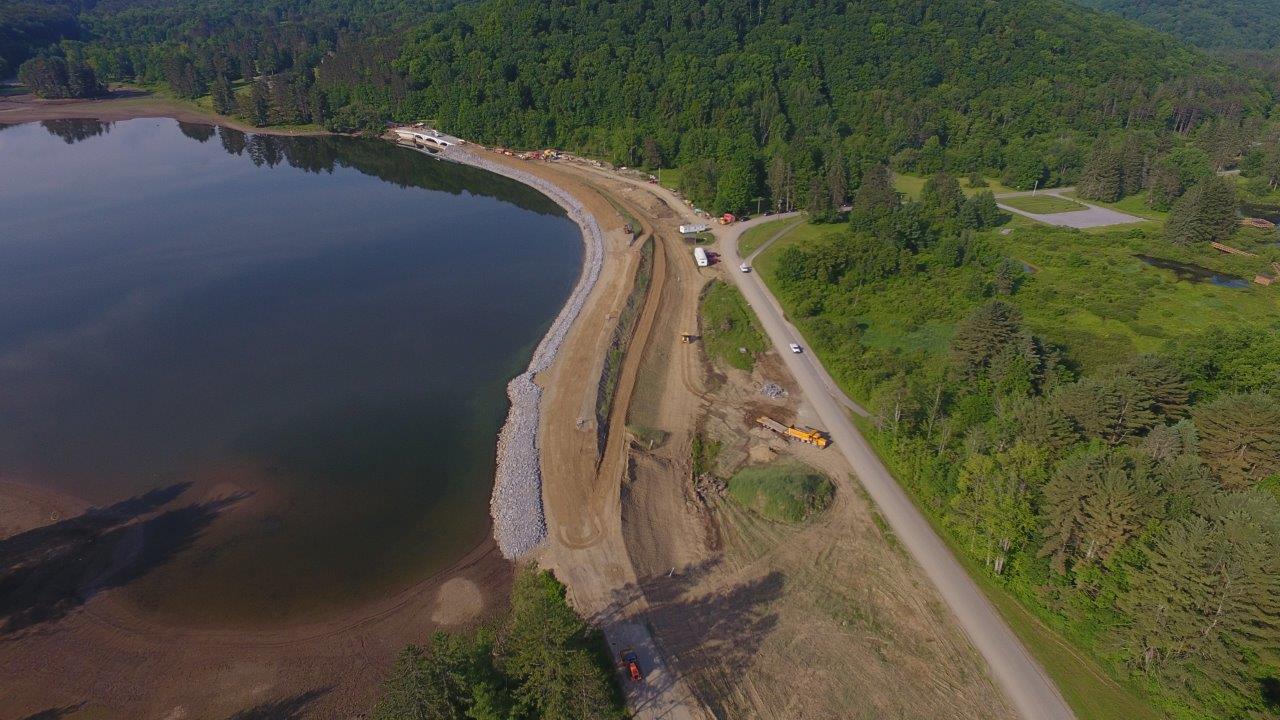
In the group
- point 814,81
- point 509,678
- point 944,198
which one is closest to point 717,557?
point 509,678

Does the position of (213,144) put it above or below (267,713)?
above

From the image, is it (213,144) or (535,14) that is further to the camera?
(535,14)

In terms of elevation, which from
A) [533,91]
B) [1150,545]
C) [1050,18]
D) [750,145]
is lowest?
[1150,545]

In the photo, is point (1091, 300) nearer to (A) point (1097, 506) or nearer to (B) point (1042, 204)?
(B) point (1042, 204)

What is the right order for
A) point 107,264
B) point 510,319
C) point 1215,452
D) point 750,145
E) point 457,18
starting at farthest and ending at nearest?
point 457,18, point 750,145, point 107,264, point 510,319, point 1215,452

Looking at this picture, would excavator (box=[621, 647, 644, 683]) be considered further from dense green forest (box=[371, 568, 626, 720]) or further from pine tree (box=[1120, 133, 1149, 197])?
pine tree (box=[1120, 133, 1149, 197])

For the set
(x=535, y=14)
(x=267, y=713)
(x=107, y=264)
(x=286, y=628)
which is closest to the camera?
(x=267, y=713)

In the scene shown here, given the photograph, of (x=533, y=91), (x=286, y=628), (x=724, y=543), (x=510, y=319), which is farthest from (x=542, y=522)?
(x=533, y=91)

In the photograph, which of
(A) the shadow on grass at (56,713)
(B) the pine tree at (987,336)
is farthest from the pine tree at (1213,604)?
(A) the shadow on grass at (56,713)

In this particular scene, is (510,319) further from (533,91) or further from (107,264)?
(533,91)
